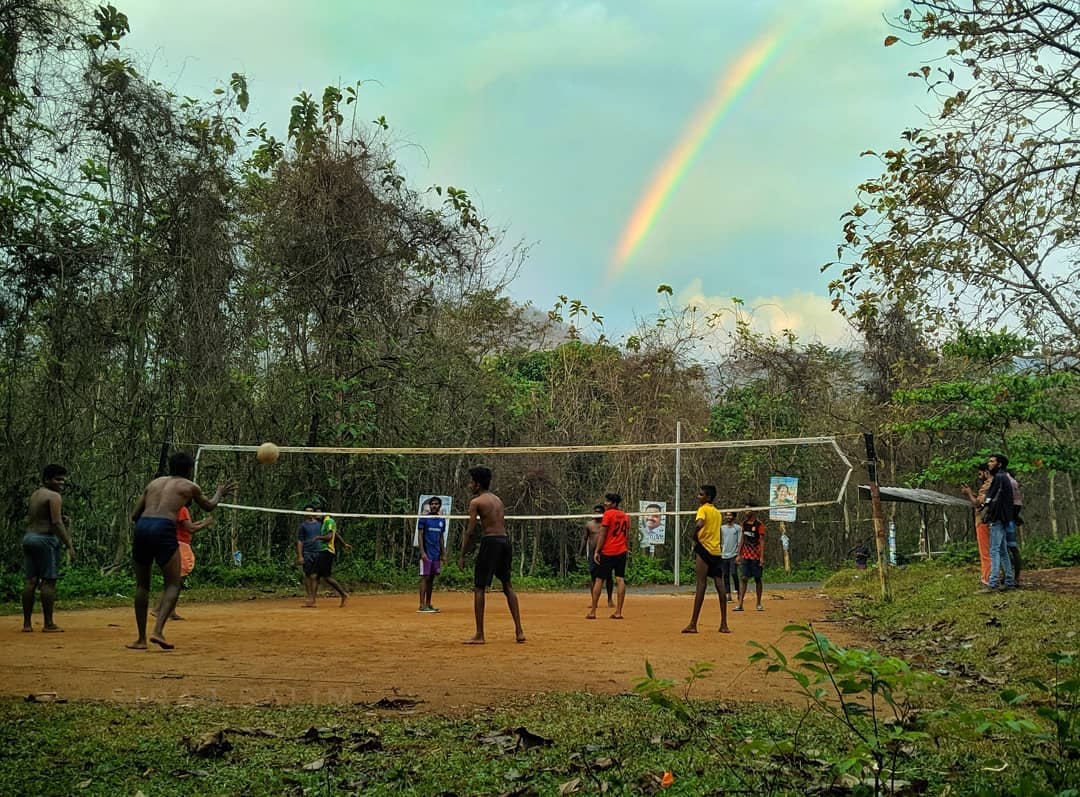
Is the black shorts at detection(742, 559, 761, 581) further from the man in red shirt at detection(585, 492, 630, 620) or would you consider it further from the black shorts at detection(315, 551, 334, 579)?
the black shorts at detection(315, 551, 334, 579)

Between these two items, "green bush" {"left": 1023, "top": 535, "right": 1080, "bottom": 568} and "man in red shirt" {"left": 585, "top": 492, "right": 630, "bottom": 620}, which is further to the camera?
"green bush" {"left": 1023, "top": 535, "right": 1080, "bottom": 568}

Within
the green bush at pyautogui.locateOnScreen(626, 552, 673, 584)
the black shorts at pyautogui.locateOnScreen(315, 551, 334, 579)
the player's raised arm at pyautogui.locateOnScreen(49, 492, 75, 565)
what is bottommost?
the green bush at pyautogui.locateOnScreen(626, 552, 673, 584)

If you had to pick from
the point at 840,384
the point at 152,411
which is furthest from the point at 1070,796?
the point at 840,384

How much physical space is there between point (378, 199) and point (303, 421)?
5.31 metres

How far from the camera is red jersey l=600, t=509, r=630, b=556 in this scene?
13.2 metres

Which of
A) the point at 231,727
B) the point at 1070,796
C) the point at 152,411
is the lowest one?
the point at 231,727

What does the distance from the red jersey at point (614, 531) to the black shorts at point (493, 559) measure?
348 centimetres

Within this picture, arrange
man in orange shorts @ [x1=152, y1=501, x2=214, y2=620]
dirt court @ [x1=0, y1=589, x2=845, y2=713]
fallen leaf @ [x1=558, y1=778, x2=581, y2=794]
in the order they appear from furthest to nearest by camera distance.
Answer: man in orange shorts @ [x1=152, y1=501, x2=214, y2=620] → dirt court @ [x1=0, y1=589, x2=845, y2=713] → fallen leaf @ [x1=558, y1=778, x2=581, y2=794]

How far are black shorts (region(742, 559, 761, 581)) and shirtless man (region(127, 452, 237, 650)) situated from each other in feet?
27.8

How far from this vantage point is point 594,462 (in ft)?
91.5

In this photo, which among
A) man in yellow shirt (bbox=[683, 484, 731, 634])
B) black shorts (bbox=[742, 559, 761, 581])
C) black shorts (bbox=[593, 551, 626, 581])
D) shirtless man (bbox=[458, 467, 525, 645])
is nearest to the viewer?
shirtless man (bbox=[458, 467, 525, 645])

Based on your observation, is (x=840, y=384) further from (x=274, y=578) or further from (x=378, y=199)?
(x=274, y=578)

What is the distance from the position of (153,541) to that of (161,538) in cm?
8

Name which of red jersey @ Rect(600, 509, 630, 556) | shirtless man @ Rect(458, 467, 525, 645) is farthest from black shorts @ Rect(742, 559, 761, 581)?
shirtless man @ Rect(458, 467, 525, 645)
